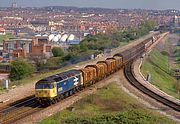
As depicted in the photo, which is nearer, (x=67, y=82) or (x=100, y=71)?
(x=67, y=82)

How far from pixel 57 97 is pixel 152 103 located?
7279mm

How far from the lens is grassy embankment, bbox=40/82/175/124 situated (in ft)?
79.7

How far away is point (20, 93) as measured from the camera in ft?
114

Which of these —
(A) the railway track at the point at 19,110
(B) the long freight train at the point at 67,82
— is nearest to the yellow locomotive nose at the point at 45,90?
(B) the long freight train at the point at 67,82

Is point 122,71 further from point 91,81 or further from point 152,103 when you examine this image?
point 152,103

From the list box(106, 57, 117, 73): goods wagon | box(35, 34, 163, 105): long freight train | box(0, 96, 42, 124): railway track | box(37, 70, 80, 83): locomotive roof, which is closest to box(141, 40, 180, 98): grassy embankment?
box(106, 57, 117, 73): goods wagon

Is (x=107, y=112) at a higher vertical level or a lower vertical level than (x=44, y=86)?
lower

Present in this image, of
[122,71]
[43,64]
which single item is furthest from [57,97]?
[43,64]

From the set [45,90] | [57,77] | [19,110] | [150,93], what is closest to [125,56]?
[150,93]

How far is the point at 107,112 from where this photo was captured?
90.9 feet

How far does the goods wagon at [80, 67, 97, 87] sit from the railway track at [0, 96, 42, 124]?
589 cm

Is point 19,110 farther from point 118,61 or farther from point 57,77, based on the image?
point 118,61

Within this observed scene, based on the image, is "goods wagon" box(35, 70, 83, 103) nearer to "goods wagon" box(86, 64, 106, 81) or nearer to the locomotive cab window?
the locomotive cab window

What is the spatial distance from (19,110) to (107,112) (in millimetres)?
5571
